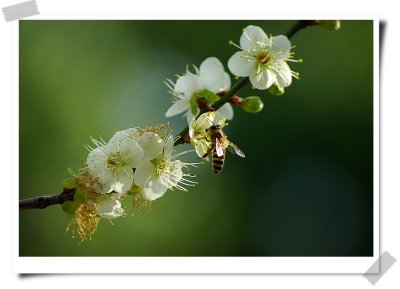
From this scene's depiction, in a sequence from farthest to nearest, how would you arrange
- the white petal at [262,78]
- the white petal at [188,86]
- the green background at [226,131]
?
the green background at [226,131], the white petal at [188,86], the white petal at [262,78]

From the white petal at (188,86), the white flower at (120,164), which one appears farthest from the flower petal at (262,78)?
the white flower at (120,164)

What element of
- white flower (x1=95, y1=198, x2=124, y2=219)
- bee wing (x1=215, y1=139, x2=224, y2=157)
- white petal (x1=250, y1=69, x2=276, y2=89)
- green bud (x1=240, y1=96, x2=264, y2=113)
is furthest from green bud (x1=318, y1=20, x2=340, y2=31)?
white flower (x1=95, y1=198, x2=124, y2=219)

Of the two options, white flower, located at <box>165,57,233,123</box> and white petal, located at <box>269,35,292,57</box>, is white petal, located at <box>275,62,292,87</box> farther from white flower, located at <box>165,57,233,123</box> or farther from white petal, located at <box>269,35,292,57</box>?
white flower, located at <box>165,57,233,123</box>

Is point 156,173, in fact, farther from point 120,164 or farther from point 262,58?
point 262,58

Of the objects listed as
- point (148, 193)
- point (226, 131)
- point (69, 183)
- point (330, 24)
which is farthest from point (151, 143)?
point (226, 131)

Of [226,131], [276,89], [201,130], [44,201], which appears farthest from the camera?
[226,131]

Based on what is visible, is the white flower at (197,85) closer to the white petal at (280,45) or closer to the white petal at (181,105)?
the white petal at (181,105)
